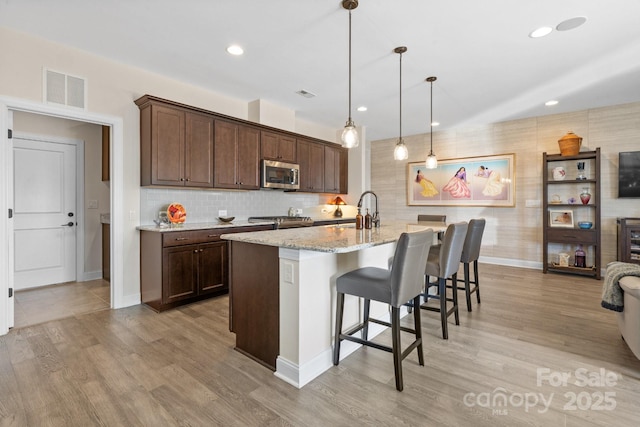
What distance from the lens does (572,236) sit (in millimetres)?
4879

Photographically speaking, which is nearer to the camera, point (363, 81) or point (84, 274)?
point (363, 81)

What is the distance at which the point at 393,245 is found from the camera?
3.16m

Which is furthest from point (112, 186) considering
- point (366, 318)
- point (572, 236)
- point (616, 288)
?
point (572, 236)

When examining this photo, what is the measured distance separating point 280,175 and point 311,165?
89 centimetres

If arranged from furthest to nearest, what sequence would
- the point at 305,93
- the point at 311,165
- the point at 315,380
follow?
the point at 311,165 → the point at 305,93 → the point at 315,380

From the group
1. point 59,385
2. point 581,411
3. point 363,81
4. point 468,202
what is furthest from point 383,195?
point 59,385

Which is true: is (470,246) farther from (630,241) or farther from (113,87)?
(113,87)

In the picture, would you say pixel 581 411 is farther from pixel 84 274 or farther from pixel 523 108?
pixel 84 274

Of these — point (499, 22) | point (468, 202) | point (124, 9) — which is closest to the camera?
point (124, 9)

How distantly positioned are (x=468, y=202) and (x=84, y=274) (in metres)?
6.74

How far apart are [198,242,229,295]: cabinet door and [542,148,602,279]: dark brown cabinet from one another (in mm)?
5055

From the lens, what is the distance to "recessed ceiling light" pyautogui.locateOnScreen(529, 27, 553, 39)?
109 inches

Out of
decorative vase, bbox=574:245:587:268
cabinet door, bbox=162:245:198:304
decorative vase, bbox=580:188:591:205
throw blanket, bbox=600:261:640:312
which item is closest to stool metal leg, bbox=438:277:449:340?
throw blanket, bbox=600:261:640:312

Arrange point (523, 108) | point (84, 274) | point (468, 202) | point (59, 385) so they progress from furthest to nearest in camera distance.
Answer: point (468, 202) → point (523, 108) → point (84, 274) → point (59, 385)
